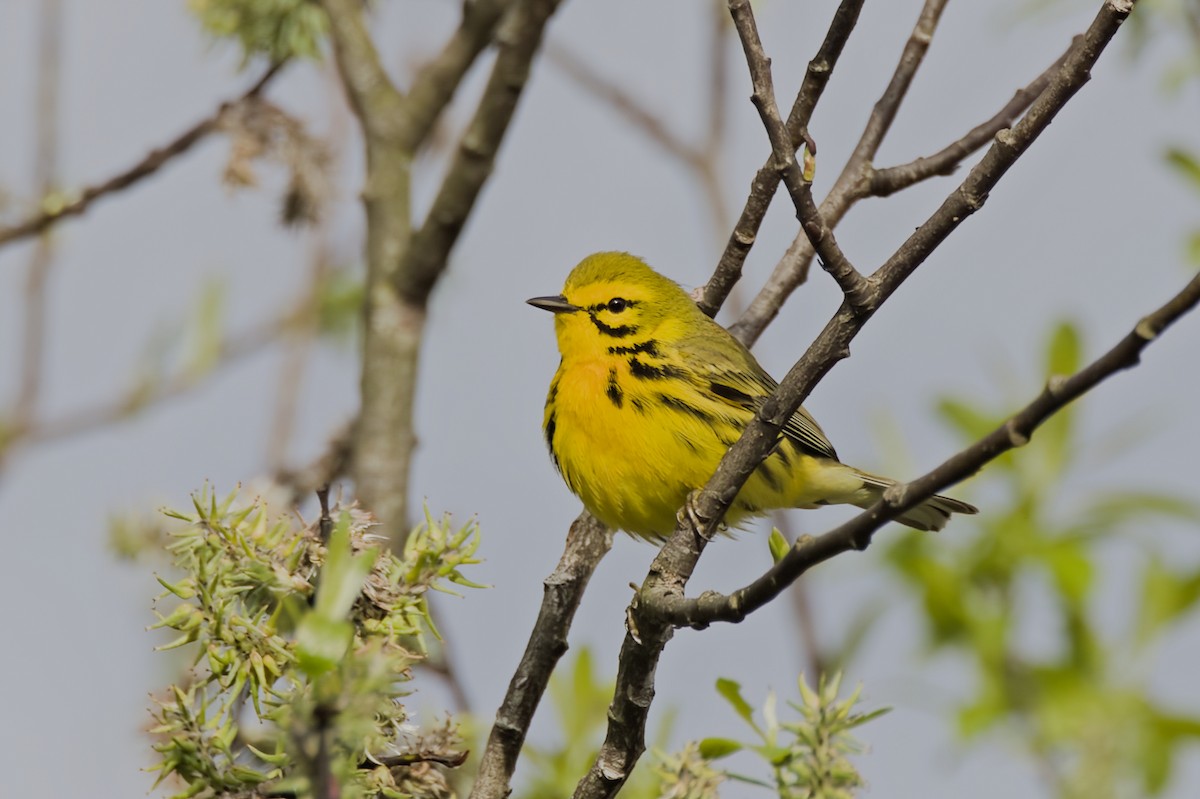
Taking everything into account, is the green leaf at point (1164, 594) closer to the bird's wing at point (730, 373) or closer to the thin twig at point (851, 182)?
the bird's wing at point (730, 373)

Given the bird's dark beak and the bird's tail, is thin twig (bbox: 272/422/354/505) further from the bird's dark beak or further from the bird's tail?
the bird's tail

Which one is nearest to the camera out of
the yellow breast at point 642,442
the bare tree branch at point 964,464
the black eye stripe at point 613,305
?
the bare tree branch at point 964,464

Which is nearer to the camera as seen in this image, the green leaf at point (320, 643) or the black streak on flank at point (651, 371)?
the green leaf at point (320, 643)

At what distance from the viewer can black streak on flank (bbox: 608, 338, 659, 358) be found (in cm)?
520

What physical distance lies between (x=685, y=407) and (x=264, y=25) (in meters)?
1.95

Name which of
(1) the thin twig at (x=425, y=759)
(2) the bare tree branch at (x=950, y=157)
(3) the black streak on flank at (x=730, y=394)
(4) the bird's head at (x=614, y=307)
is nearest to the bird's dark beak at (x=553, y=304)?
(4) the bird's head at (x=614, y=307)

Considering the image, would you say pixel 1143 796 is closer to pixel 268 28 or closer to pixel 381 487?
pixel 381 487

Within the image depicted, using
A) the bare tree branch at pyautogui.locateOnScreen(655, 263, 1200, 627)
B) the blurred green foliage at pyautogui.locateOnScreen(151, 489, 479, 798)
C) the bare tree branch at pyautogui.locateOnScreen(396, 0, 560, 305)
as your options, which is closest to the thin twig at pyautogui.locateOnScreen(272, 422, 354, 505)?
Result: the bare tree branch at pyautogui.locateOnScreen(396, 0, 560, 305)

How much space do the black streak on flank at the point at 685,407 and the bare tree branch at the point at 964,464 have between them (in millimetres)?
2418

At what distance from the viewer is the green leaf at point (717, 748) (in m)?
2.83

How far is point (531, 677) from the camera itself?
304 centimetres

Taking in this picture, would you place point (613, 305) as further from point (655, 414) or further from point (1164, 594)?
point (1164, 594)

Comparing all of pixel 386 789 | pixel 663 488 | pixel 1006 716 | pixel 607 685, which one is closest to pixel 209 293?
pixel 663 488

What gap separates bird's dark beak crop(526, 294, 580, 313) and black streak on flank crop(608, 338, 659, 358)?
1.29ft
